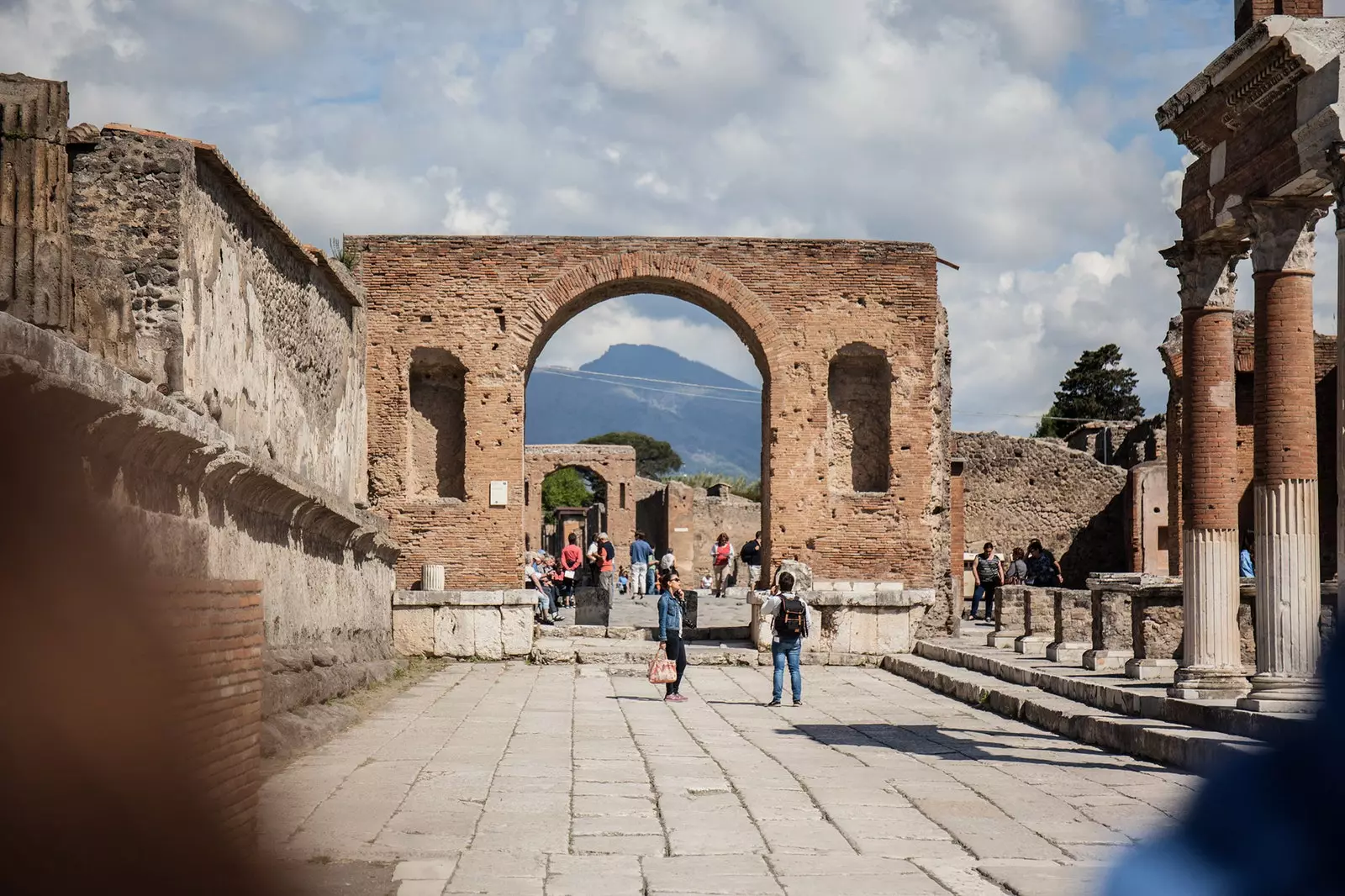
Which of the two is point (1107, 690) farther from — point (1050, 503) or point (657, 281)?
point (1050, 503)

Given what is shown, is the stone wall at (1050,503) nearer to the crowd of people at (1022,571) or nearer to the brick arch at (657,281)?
the crowd of people at (1022,571)

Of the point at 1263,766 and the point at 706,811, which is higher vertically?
the point at 1263,766

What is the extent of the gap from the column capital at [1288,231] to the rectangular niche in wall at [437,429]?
11.8 m

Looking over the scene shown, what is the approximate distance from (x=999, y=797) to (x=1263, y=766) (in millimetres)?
6930

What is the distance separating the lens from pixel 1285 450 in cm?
1002

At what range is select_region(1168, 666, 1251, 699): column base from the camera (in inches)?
420

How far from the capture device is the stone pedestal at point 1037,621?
1692cm

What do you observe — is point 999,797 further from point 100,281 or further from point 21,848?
point 21,848

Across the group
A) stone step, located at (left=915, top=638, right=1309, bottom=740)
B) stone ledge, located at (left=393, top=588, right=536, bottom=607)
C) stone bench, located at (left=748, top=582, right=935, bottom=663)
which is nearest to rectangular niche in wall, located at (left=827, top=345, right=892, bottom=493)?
stone bench, located at (left=748, top=582, right=935, bottom=663)

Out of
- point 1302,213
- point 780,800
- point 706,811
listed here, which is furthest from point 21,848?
point 1302,213

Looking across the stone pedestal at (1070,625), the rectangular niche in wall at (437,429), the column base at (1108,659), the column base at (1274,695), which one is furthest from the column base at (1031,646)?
the rectangular niche in wall at (437,429)

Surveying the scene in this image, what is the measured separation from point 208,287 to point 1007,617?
13.6m

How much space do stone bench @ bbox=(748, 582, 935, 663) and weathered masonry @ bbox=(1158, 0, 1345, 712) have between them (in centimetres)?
673

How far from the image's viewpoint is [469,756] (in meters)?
8.52
